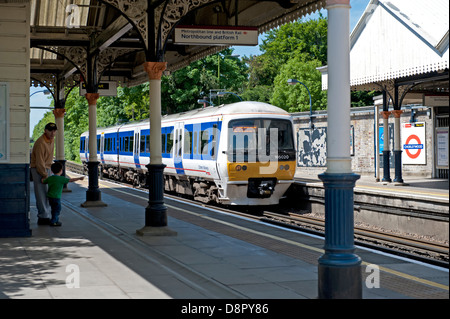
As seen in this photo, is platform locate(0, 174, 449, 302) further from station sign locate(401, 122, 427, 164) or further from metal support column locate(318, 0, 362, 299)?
station sign locate(401, 122, 427, 164)

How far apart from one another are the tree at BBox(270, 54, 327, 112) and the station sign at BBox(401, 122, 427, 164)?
97.5 ft

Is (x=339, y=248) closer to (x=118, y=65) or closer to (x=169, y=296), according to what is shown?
(x=169, y=296)

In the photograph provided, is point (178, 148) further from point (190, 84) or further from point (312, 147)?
point (190, 84)

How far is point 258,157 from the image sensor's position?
691 inches

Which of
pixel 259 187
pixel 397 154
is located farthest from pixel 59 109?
pixel 397 154

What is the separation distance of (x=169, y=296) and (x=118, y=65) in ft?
56.9

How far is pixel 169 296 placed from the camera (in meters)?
6.70

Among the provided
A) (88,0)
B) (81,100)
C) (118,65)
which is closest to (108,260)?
(88,0)

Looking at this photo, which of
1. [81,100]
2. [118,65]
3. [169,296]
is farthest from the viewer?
[81,100]

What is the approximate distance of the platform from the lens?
6.84 metres

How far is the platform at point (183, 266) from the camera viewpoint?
684cm

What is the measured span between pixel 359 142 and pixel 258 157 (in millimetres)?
15436

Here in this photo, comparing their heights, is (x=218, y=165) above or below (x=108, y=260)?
above

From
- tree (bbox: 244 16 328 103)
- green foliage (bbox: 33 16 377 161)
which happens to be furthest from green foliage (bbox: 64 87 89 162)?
tree (bbox: 244 16 328 103)
